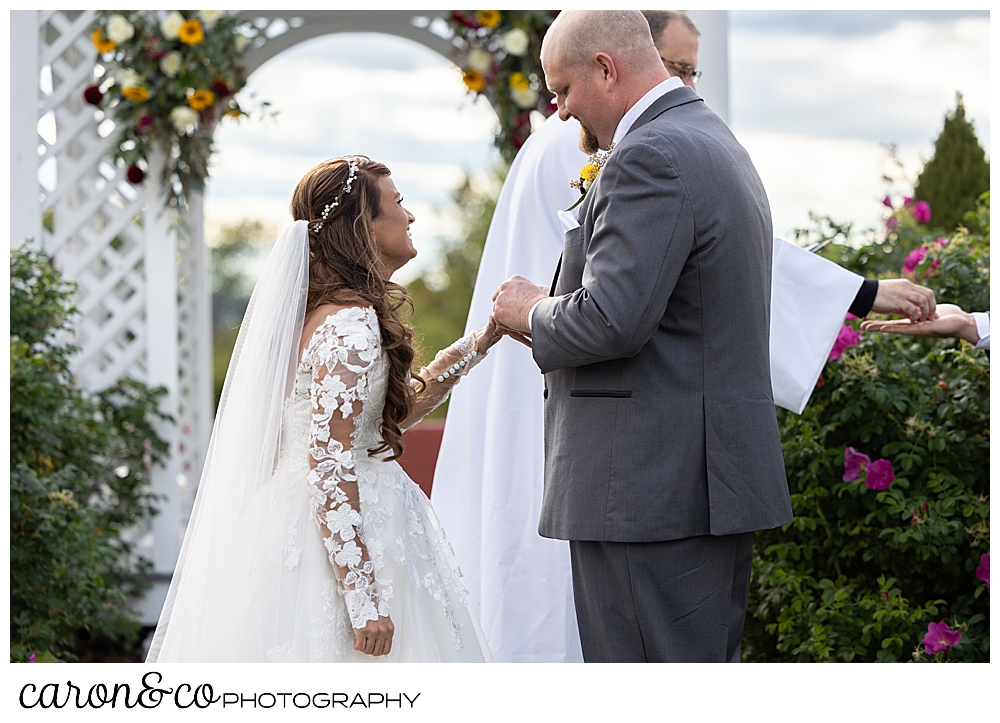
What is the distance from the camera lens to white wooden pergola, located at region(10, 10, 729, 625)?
452cm

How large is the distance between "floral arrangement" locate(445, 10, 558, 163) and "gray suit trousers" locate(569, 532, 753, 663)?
3.13 m

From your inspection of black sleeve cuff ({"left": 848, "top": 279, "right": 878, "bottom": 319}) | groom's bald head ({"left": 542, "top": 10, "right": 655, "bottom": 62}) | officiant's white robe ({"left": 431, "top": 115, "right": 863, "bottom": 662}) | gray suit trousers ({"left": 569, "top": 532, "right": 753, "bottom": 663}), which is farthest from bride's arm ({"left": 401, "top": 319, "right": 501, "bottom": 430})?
black sleeve cuff ({"left": 848, "top": 279, "right": 878, "bottom": 319})

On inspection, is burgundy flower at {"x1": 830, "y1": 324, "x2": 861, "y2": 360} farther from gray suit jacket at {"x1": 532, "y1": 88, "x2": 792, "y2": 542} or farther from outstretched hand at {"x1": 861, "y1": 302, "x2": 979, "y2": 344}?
gray suit jacket at {"x1": 532, "y1": 88, "x2": 792, "y2": 542}

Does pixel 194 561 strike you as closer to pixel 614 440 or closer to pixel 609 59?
pixel 614 440

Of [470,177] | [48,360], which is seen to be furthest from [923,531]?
[470,177]

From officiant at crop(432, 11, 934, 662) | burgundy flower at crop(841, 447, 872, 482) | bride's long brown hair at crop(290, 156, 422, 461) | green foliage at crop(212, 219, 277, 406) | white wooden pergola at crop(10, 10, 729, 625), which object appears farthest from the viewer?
green foliage at crop(212, 219, 277, 406)

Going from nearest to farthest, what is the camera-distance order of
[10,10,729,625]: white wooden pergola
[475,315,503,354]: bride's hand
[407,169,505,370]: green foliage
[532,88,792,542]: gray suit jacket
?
[532,88,792,542]: gray suit jacket → [475,315,503,354]: bride's hand → [10,10,729,625]: white wooden pergola → [407,169,505,370]: green foliage

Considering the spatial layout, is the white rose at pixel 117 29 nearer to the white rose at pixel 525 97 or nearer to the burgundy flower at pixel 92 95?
the burgundy flower at pixel 92 95

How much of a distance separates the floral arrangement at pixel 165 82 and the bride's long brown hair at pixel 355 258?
2.60 m

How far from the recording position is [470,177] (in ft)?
91.9

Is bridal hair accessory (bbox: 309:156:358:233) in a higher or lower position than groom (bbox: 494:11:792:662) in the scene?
higher

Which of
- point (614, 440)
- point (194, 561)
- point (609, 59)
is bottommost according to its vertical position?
point (194, 561)

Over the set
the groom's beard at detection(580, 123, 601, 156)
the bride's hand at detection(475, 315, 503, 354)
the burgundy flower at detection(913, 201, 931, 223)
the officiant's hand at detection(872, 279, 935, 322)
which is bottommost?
the bride's hand at detection(475, 315, 503, 354)

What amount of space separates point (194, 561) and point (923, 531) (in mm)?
2103
